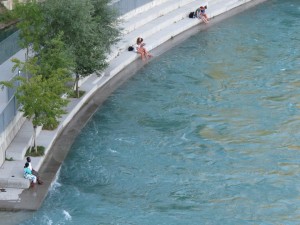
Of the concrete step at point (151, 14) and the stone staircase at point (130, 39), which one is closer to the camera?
the stone staircase at point (130, 39)

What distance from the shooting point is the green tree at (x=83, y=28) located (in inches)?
1933

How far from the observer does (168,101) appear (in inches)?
2148

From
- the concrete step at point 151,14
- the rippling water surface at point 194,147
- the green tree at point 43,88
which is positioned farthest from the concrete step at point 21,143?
the concrete step at point 151,14

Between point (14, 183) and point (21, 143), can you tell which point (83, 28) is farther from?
point (14, 183)

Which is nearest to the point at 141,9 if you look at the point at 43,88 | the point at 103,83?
the point at 103,83

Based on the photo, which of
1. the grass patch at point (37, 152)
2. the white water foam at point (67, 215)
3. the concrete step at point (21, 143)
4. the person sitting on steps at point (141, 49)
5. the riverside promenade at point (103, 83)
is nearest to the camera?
the white water foam at point (67, 215)

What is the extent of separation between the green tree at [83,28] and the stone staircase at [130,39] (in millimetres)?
2443

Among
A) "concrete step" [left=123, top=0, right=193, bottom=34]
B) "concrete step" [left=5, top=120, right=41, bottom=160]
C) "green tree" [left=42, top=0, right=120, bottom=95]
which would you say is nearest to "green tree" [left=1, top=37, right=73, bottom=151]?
"concrete step" [left=5, top=120, right=41, bottom=160]

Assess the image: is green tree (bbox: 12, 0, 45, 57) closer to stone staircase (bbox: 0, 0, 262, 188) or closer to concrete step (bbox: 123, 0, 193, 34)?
stone staircase (bbox: 0, 0, 262, 188)

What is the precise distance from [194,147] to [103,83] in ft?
36.3

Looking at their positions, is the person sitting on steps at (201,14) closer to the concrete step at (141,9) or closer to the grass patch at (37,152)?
the concrete step at (141,9)

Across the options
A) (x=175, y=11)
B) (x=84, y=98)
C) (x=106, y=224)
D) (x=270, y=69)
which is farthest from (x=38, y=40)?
(x=175, y=11)

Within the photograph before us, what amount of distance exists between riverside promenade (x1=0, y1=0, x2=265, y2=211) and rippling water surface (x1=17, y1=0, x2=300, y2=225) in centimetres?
70

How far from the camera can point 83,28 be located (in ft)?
162
